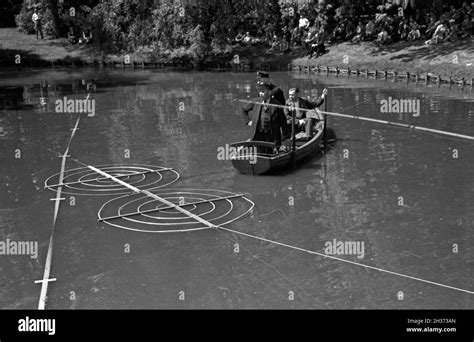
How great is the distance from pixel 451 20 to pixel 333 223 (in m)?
25.7

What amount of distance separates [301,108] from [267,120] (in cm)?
244

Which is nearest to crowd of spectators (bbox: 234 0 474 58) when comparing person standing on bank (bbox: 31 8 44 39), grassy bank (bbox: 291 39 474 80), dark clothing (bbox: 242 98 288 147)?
grassy bank (bbox: 291 39 474 80)

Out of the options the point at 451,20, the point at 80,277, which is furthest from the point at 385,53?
the point at 80,277

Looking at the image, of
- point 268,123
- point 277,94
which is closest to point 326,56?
point 277,94

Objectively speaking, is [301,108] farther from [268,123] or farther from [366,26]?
[366,26]

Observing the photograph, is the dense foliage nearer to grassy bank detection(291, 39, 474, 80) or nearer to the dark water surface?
grassy bank detection(291, 39, 474, 80)

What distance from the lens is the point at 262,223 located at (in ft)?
42.3

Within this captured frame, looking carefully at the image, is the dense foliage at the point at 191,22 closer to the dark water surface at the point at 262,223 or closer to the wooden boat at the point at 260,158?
the dark water surface at the point at 262,223

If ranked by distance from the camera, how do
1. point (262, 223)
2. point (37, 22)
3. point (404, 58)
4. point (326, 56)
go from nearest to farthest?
point (262, 223)
point (404, 58)
point (326, 56)
point (37, 22)

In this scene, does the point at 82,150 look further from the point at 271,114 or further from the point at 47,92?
the point at 47,92

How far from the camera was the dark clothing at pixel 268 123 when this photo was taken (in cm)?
1595

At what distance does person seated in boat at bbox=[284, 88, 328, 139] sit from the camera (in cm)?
1809

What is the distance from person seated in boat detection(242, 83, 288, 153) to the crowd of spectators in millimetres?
21632

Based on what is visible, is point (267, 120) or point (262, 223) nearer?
point (262, 223)
